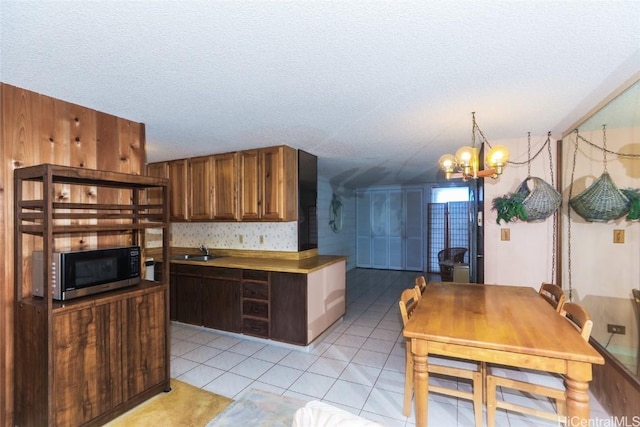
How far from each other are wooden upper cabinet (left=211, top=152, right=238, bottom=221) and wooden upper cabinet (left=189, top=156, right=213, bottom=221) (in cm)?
7

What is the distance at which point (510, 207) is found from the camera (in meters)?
3.04

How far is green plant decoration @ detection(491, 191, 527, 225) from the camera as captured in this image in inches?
118

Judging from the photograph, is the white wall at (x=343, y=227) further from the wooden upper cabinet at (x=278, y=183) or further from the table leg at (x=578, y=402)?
the table leg at (x=578, y=402)

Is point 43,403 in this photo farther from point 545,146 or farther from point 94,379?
point 545,146

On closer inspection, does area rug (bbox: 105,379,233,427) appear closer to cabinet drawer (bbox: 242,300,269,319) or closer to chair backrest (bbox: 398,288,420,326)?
cabinet drawer (bbox: 242,300,269,319)

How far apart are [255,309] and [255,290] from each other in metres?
0.22

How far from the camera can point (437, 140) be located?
3203mm

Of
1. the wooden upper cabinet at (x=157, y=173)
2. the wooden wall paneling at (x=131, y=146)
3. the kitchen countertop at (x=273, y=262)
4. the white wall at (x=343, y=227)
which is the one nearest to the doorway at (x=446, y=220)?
the white wall at (x=343, y=227)

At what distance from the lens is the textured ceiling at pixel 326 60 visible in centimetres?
124

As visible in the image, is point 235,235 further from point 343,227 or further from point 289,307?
point 343,227

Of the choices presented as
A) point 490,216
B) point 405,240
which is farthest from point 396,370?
point 405,240

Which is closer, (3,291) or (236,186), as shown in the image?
(3,291)

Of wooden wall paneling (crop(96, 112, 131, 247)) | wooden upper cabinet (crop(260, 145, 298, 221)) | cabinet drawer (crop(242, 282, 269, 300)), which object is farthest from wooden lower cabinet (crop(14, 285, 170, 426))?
wooden upper cabinet (crop(260, 145, 298, 221))

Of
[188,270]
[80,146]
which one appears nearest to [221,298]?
[188,270]
